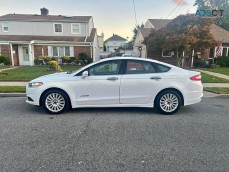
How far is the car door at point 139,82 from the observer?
17.9ft

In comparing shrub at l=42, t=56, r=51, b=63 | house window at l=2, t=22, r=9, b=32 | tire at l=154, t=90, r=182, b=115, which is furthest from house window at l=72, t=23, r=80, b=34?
tire at l=154, t=90, r=182, b=115

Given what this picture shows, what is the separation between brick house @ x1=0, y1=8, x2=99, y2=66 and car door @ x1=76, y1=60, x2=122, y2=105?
671 inches

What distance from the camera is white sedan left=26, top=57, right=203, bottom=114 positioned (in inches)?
214

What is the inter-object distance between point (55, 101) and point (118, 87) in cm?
185

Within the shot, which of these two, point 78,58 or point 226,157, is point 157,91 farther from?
point 78,58

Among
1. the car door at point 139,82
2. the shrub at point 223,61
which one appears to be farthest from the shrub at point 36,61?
the shrub at point 223,61

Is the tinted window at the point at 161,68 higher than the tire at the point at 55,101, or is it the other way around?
the tinted window at the point at 161,68

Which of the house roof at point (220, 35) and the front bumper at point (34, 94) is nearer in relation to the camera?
the front bumper at point (34, 94)

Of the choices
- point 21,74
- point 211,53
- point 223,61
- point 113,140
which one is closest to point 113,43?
point 211,53

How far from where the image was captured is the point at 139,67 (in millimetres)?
5582

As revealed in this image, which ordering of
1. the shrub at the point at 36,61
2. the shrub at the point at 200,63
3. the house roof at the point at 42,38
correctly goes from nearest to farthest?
the shrub at the point at 36,61
the shrub at the point at 200,63
the house roof at the point at 42,38

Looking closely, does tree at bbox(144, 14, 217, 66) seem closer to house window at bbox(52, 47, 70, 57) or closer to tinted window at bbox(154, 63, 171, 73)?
house window at bbox(52, 47, 70, 57)

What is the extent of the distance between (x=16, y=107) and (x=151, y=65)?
4472 mm

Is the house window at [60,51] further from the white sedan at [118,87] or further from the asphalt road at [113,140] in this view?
the white sedan at [118,87]
